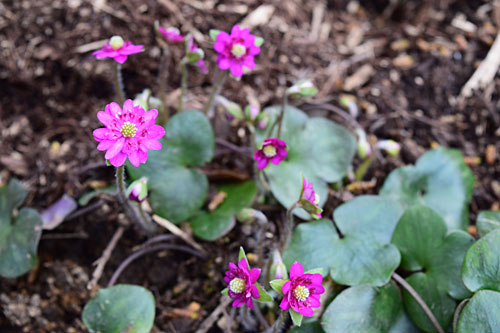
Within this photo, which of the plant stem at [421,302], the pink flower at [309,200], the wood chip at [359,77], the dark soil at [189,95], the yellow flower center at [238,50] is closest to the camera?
the pink flower at [309,200]

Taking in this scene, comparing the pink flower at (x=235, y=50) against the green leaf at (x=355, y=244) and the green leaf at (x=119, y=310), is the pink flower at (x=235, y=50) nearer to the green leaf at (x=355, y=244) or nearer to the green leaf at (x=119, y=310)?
the green leaf at (x=355, y=244)

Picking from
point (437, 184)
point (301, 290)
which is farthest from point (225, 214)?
point (437, 184)

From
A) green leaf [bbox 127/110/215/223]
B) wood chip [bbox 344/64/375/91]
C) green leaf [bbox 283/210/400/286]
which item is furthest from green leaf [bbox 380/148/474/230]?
green leaf [bbox 127/110/215/223]

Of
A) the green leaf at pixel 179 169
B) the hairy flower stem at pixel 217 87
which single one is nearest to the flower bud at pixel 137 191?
the green leaf at pixel 179 169

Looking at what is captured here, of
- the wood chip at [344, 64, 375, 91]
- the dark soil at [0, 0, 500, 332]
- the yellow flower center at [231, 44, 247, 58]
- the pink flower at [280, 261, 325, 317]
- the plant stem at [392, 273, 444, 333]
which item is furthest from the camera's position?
the wood chip at [344, 64, 375, 91]

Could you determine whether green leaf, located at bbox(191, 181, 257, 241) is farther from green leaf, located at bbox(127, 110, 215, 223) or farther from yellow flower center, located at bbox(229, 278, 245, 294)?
yellow flower center, located at bbox(229, 278, 245, 294)

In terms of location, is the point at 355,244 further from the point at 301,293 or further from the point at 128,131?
the point at 128,131
